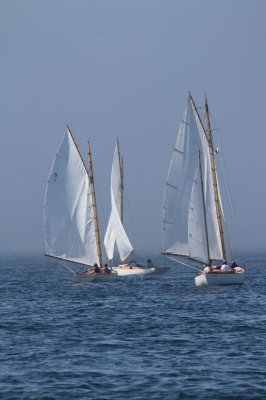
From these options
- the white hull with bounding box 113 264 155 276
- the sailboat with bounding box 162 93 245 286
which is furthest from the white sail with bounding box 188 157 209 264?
the white hull with bounding box 113 264 155 276

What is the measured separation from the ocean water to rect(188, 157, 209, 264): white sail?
970cm

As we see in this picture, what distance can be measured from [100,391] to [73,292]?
143 ft

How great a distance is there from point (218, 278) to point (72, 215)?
1855 cm

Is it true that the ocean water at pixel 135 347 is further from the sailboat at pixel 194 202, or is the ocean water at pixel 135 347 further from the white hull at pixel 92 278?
the white hull at pixel 92 278

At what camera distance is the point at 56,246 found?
8300 centimetres

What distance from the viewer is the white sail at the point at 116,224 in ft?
335

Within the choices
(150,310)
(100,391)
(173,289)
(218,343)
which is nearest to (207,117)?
(173,289)

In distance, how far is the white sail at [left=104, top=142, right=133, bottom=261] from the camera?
102188 mm

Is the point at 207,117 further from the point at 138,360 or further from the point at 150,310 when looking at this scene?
the point at 138,360

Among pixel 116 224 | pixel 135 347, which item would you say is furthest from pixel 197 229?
pixel 135 347

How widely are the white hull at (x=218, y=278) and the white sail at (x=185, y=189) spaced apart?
3281 mm

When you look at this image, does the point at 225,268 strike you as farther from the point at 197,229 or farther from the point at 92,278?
the point at 92,278

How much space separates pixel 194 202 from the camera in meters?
74.4

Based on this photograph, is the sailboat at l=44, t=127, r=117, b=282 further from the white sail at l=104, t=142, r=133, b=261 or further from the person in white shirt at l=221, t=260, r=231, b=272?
the white sail at l=104, t=142, r=133, b=261
